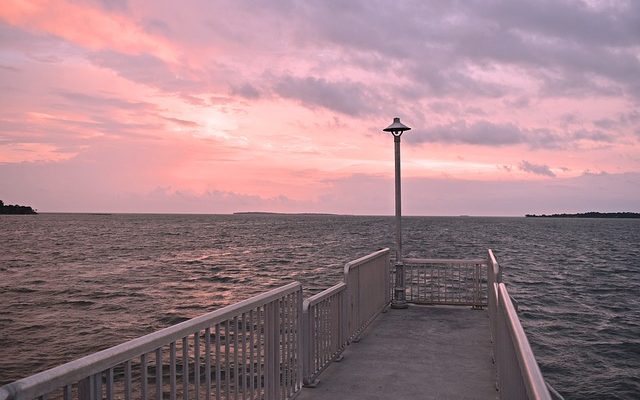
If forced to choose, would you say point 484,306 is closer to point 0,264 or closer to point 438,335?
point 438,335

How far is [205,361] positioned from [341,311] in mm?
3553

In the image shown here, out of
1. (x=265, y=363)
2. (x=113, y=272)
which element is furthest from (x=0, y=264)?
(x=265, y=363)

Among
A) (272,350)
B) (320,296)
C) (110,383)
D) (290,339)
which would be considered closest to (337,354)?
(320,296)

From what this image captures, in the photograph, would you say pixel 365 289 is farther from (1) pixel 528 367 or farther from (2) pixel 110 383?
(1) pixel 528 367

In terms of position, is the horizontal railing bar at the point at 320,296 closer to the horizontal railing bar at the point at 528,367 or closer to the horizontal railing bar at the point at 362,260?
the horizontal railing bar at the point at 362,260

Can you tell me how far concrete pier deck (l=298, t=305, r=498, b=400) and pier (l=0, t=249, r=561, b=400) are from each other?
0.5 inches

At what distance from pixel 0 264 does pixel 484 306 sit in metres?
45.5

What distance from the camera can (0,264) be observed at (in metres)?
45.1

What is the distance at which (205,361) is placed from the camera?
415 centimetres

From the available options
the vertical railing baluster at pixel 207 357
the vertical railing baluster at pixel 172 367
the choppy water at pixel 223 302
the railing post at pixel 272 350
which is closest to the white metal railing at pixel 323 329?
the railing post at pixel 272 350

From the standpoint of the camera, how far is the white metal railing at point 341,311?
618cm

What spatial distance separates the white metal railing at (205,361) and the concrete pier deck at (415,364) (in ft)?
2.57

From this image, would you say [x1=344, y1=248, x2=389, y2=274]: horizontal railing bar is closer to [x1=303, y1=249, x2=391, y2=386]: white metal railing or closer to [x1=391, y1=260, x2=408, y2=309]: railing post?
[x1=303, y1=249, x2=391, y2=386]: white metal railing

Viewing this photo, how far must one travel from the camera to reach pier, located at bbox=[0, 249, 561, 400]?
2.92 metres
